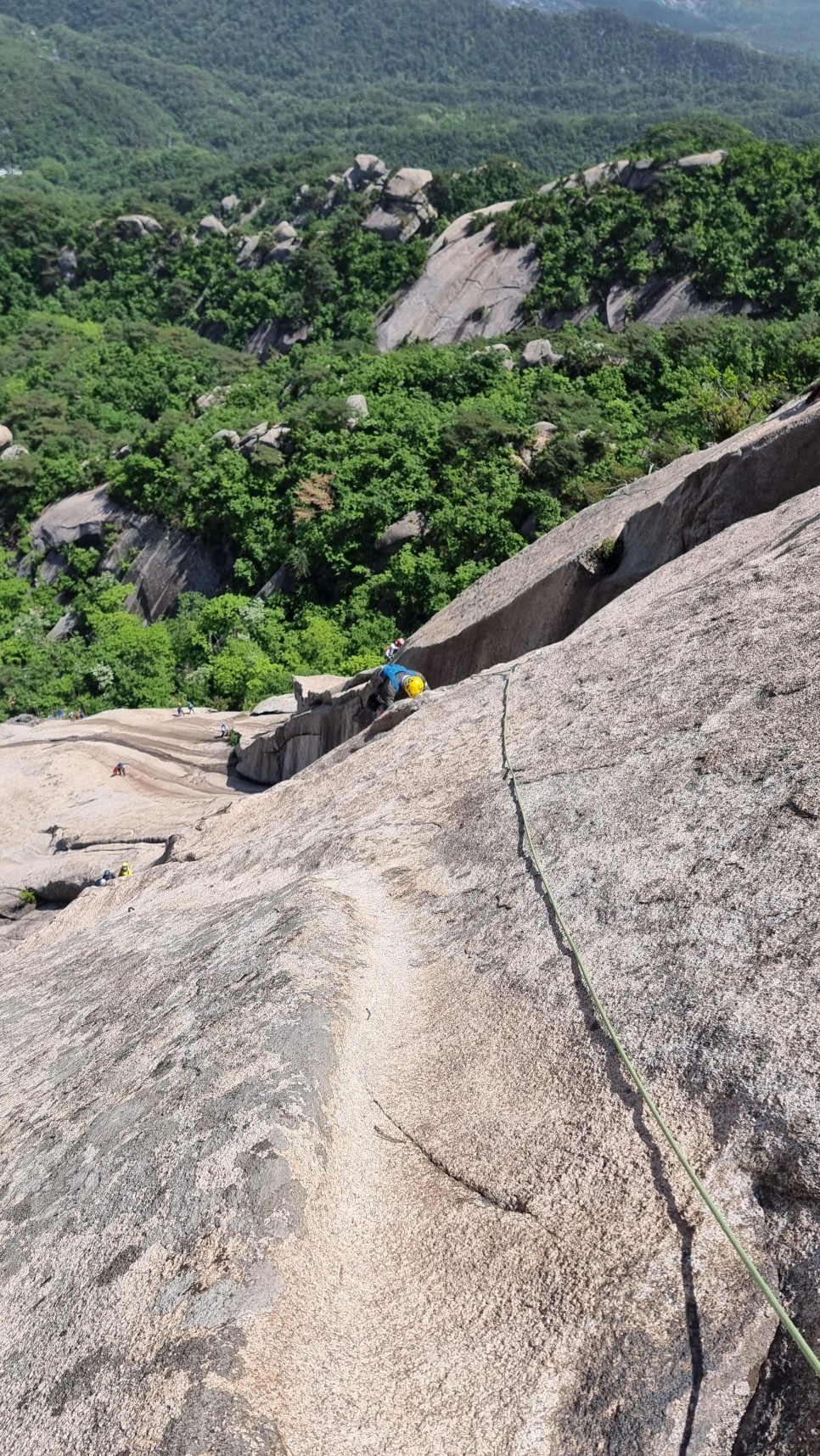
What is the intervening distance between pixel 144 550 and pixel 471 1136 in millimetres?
39696

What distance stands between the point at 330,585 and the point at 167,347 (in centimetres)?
3830

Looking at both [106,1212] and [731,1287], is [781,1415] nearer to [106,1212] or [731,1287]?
[731,1287]

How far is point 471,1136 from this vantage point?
4152 mm

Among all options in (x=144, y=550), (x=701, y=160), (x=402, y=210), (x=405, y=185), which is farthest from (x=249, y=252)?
(x=144, y=550)

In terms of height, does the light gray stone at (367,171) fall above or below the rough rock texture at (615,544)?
above

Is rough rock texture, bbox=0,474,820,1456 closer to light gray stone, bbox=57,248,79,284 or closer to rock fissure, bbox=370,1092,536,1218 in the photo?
rock fissure, bbox=370,1092,536,1218

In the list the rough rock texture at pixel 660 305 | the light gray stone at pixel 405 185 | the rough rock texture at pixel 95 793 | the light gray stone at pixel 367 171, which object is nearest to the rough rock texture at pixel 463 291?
the rough rock texture at pixel 660 305

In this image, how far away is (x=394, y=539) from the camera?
1253 inches

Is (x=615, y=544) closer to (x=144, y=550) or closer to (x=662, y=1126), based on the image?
(x=662, y=1126)

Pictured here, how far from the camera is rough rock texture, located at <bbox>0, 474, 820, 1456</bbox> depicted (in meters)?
3.23

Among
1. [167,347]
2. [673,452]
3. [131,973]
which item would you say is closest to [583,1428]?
[131,973]

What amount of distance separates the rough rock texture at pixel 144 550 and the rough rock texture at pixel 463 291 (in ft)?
68.7

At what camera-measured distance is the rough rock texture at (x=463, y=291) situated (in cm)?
5188

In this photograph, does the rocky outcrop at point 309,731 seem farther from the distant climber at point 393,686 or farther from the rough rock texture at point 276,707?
the rough rock texture at point 276,707
